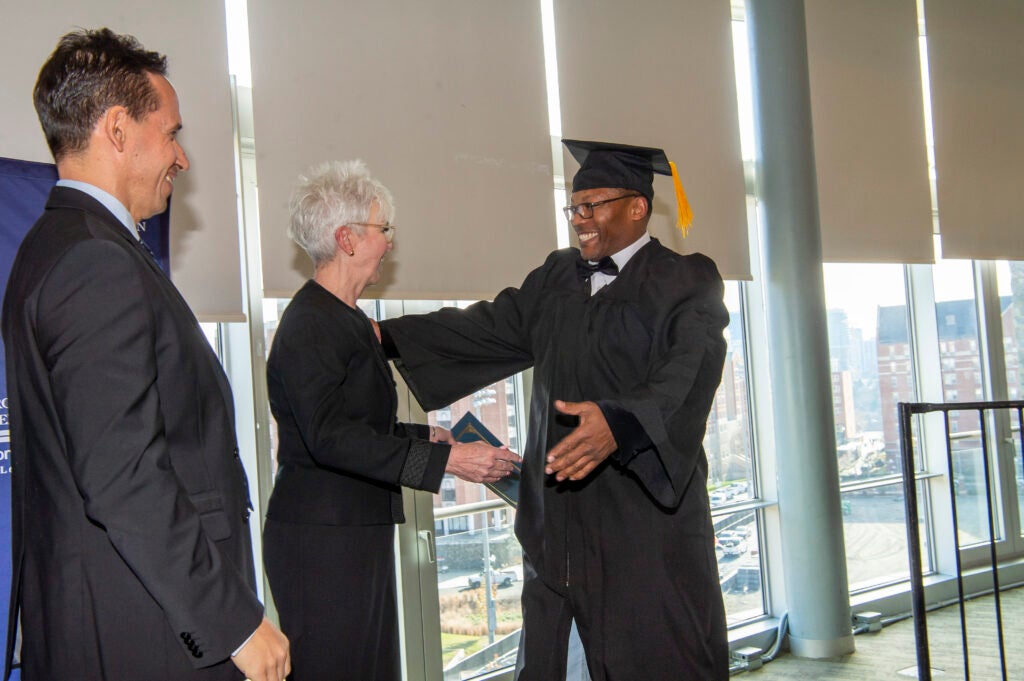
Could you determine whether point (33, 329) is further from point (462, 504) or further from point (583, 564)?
point (462, 504)

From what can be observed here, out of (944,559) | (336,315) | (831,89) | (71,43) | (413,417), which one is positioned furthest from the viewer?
(944,559)

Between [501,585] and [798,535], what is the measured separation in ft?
5.51

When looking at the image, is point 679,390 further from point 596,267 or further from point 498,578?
point 498,578

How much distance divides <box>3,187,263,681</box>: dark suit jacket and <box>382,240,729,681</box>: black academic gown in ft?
3.58

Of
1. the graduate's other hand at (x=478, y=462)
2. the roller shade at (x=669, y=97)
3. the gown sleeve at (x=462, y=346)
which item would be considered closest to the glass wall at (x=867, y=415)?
the roller shade at (x=669, y=97)

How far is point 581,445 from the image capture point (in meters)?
2.03

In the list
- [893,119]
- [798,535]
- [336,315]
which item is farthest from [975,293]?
[336,315]

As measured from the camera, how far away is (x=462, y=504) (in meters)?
3.83

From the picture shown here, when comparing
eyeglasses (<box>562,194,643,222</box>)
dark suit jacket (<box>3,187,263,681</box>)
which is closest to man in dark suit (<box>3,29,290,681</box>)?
dark suit jacket (<box>3,187,263,681</box>)

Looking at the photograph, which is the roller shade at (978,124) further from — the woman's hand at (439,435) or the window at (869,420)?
the woman's hand at (439,435)

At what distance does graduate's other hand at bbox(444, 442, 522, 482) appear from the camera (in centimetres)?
238

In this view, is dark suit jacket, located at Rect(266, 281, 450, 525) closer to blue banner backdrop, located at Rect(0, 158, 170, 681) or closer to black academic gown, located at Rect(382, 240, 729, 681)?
black academic gown, located at Rect(382, 240, 729, 681)

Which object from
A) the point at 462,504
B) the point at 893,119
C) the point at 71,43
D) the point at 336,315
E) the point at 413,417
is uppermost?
the point at 893,119

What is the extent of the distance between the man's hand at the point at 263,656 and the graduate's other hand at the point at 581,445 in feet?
2.64
